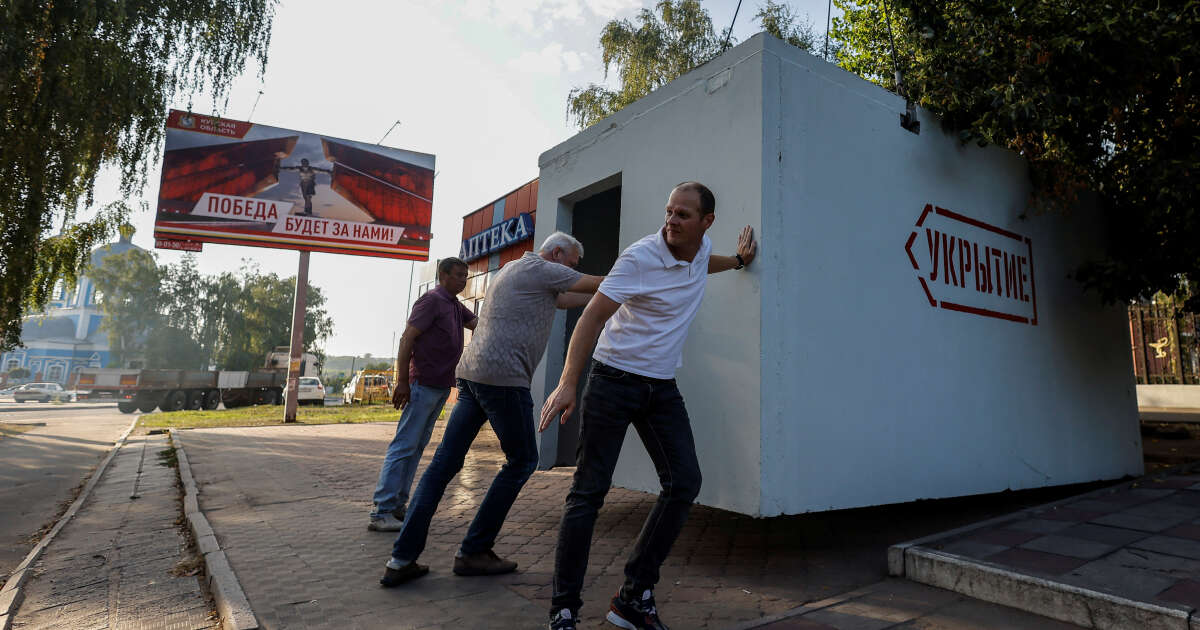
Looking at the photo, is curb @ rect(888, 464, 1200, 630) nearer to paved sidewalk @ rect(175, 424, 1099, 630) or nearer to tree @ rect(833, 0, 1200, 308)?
paved sidewalk @ rect(175, 424, 1099, 630)

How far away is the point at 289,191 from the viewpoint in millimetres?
17281

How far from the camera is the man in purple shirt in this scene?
4039 mm

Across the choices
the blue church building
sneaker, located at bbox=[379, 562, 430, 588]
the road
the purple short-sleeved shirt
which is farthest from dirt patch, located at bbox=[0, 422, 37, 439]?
the blue church building

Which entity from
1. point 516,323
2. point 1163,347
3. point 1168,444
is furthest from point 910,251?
point 1163,347

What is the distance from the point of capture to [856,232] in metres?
3.63

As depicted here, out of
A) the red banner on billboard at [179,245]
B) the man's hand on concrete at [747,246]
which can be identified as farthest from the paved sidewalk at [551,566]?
the red banner on billboard at [179,245]

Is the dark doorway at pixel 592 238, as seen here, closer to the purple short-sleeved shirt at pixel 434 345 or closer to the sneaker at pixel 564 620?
the purple short-sleeved shirt at pixel 434 345

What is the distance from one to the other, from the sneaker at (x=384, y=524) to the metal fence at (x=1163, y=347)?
49.1 feet

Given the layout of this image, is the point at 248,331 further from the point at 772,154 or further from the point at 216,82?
the point at 772,154

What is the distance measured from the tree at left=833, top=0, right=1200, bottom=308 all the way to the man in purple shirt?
149 inches

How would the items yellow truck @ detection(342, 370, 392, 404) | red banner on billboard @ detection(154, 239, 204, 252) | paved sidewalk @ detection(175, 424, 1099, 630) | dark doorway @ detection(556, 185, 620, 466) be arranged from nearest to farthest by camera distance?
paved sidewalk @ detection(175, 424, 1099, 630) → dark doorway @ detection(556, 185, 620, 466) → red banner on billboard @ detection(154, 239, 204, 252) → yellow truck @ detection(342, 370, 392, 404)

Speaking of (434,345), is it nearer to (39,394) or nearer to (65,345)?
(39,394)

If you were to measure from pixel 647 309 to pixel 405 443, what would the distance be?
94.7 inches

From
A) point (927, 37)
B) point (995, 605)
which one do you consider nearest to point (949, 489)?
point (995, 605)
